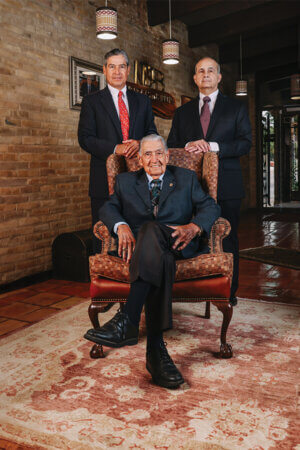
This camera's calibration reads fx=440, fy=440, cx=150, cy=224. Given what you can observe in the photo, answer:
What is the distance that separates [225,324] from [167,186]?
0.84 meters

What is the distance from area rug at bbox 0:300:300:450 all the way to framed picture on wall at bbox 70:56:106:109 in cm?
286

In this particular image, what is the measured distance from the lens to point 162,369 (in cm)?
209

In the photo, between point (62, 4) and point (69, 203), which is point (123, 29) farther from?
point (69, 203)

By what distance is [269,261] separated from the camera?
4.94 m

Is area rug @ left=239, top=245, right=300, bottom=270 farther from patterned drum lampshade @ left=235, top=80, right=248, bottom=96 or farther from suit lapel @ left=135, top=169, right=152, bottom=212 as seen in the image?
patterned drum lampshade @ left=235, top=80, right=248, bottom=96

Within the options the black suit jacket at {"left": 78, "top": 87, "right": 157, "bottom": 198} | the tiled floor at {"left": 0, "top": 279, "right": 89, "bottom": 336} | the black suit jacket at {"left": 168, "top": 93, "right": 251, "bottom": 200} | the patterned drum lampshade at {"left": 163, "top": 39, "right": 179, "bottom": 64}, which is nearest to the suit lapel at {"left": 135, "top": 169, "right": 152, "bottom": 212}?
the black suit jacket at {"left": 78, "top": 87, "right": 157, "bottom": 198}

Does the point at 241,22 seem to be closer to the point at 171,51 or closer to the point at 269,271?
the point at 171,51

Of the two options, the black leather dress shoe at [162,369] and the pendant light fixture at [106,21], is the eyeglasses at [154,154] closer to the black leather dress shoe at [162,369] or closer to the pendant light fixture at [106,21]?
the black leather dress shoe at [162,369]

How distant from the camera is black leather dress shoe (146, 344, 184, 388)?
206cm

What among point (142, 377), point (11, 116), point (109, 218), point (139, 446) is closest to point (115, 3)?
point (11, 116)

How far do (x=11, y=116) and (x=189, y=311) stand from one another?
2.37 meters

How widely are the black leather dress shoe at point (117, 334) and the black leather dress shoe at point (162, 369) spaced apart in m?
0.16

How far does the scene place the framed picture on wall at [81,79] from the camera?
4.80 metres

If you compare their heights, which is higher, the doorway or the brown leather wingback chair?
the doorway
